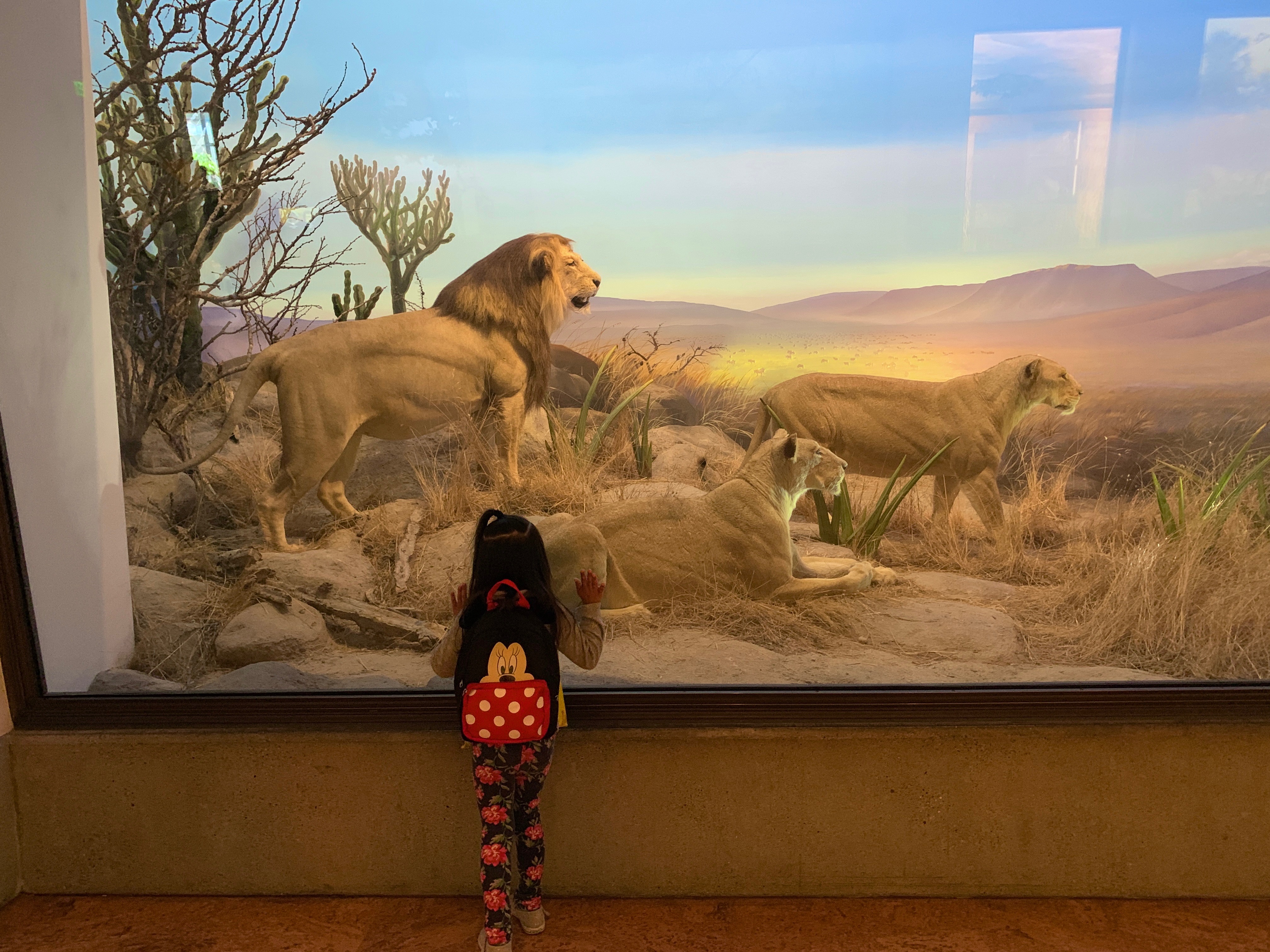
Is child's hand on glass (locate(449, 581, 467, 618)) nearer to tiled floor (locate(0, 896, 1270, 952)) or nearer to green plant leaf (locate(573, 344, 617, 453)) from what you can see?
green plant leaf (locate(573, 344, 617, 453))

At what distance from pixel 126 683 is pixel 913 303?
3182 millimetres

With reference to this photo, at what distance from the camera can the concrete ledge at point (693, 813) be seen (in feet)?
8.14

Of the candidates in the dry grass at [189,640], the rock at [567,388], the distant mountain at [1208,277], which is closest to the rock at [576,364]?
the rock at [567,388]

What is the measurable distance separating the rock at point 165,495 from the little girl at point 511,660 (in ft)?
4.50

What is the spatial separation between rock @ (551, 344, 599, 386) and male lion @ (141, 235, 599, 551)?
6 centimetres

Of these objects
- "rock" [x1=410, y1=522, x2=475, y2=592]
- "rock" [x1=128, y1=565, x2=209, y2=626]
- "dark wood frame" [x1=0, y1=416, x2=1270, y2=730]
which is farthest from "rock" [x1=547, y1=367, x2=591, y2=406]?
"rock" [x1=128, y1=565, x2=209, y2=626]

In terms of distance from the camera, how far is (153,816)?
2.67 metres

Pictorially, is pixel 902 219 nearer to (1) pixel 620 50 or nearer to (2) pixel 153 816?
(1) pixel 620 50

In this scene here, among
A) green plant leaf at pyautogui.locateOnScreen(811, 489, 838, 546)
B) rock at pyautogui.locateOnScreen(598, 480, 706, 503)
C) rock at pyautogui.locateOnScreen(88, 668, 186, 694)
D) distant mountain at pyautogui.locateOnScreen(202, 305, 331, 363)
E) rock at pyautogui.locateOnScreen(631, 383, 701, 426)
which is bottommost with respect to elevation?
rock at pyautogui.locateOnScreen(88, 668, 186, 694)

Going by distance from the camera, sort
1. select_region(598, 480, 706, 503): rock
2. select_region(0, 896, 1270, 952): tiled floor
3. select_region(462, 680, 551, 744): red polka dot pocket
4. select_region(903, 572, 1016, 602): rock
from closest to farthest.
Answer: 1. select_region(462, 680, 551, 744): red polka dot pocket
2. select_region(0, 896, 1270, 952): tiled floor
3. select_region(903, 572, 1016, 602): rock
4. select_region(598, 480, 706, 503): rock

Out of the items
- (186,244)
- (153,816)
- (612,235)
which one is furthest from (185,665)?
(612,235)

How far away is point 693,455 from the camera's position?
2.93 m

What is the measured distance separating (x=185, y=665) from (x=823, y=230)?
9.35 ft

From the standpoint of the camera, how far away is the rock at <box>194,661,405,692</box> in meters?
2.70
